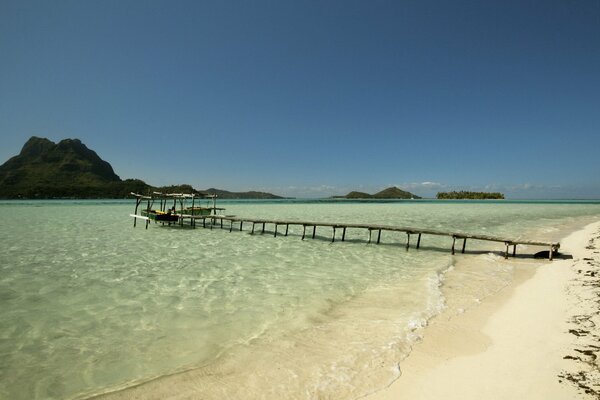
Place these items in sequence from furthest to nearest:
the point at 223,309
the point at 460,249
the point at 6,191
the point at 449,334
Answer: the point at 6,191, the point at 460,249, the point at 223,309, the point at 449,334

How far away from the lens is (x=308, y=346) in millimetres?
5418

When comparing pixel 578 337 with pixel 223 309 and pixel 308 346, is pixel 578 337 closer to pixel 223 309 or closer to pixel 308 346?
pixel 308 346

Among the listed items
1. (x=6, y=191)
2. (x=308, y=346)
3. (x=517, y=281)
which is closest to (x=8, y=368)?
(x=308, y=346)

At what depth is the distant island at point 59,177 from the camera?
140125 mm

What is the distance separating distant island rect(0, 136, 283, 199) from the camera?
140 meters

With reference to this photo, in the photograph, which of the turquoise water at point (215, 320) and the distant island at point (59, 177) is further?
the distant island at point (59, 177)

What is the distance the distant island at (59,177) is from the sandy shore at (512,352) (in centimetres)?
11634

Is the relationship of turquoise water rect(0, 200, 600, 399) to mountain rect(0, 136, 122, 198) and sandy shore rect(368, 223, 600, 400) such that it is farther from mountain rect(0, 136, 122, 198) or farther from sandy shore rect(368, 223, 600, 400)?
mountain rect(0, 136, 122, 198)

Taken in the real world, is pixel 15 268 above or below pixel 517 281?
below

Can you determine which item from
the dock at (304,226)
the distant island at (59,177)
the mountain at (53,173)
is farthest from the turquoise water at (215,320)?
the mountain at (53,173)

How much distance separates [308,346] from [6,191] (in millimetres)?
188287

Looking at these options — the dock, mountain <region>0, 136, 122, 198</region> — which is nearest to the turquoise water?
the dock

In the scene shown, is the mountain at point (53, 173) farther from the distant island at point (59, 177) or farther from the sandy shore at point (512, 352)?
the sandy shore at point (512, 352)

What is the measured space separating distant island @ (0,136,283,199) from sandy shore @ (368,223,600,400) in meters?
116
